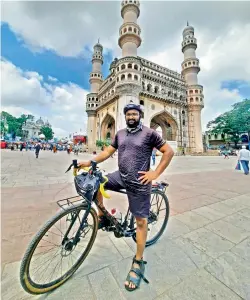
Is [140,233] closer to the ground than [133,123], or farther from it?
closer to the ground

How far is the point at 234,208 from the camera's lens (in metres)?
3.33

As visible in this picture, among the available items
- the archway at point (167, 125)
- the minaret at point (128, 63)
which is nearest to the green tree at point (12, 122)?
the minaret at point (128, 63)

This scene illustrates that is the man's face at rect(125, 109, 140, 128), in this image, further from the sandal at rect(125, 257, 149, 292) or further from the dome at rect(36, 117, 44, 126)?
the dome at rect(36, 117, 44, 126)

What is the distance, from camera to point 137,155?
1.57 metres

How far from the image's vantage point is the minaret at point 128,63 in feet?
94.9

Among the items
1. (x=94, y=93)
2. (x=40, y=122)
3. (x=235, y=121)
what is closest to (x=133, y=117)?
(x=94, y=93)

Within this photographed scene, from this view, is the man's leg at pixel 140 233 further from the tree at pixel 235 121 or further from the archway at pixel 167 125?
the tree at pixel 235 121

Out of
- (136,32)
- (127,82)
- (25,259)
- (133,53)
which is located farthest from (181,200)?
(136,32)

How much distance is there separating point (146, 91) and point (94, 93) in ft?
53.8

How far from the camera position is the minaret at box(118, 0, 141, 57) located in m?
30.2

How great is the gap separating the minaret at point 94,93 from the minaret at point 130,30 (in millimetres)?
11900

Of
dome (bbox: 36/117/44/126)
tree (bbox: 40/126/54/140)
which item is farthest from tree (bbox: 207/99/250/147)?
dome (bbox: 36/117/44/126)

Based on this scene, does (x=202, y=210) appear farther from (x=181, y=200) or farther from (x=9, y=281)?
(x=9, y=281)

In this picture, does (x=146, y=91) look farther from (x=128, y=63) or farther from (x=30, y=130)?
(x=30, y=130)
